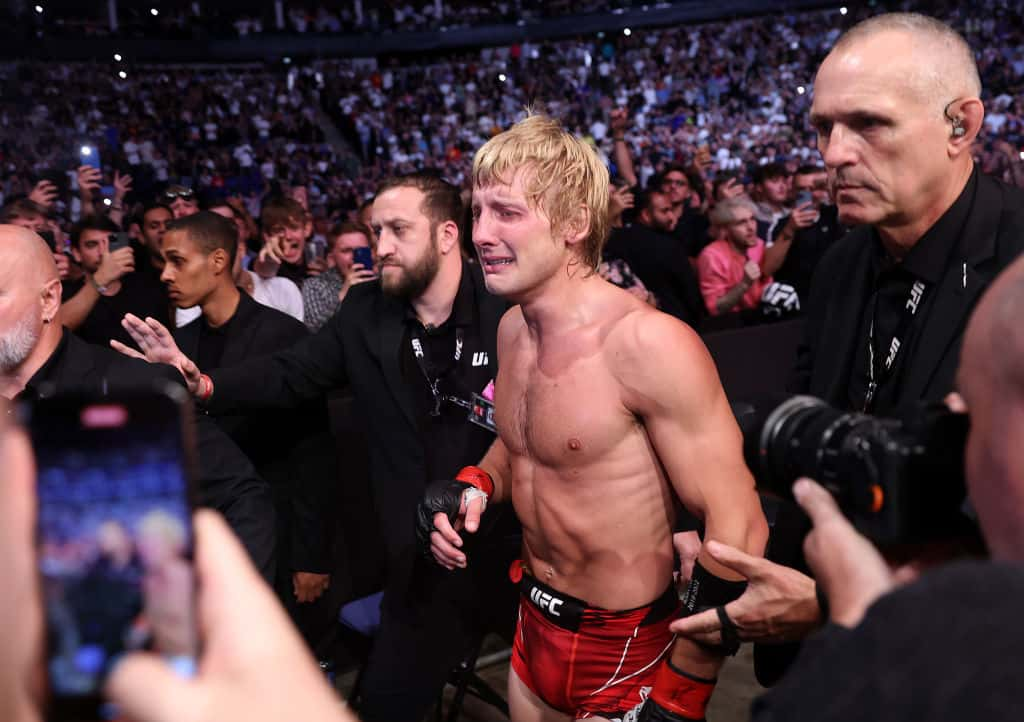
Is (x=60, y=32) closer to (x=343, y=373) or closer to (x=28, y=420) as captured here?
(x=343, y=373)

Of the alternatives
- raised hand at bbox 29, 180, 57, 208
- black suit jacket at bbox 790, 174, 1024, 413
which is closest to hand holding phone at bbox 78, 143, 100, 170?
raised hand at bbox 29, 180, 57, 208

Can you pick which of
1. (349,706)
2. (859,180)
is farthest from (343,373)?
(859,180)

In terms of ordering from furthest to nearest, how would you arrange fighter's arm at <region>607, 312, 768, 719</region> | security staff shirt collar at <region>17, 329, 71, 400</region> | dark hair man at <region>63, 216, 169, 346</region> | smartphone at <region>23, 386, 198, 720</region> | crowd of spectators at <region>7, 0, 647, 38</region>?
crowd of spectators at <region>7, 0, 647, 38</region> → dark hair man at <region>63, 216, 169, 346</region> → security staff shirt collar at <region>17, 329, 71, 400</region> → fighter's arm at <region>607, 312, 768, 719</region> → smartphone at <region>23, 386, 198, 720</region>

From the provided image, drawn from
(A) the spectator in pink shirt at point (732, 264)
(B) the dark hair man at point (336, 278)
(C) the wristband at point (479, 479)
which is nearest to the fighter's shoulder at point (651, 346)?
(C) the wristband at point (479, 479)

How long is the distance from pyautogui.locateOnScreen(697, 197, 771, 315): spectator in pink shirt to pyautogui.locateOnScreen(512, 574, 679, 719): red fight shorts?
3.95 meters

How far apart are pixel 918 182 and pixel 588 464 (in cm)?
95

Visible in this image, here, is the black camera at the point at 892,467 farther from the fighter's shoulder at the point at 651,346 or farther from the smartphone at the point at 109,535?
the fighter's shoulder at the point at 651,346

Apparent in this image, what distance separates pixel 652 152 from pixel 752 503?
1811cm

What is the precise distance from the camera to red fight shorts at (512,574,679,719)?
2.32 meters

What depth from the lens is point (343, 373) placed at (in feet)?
11.8

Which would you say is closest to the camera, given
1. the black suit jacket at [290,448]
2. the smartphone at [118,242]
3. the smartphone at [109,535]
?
the smartphone at [109,535]

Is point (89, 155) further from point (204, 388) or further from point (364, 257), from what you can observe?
point (204, 388)

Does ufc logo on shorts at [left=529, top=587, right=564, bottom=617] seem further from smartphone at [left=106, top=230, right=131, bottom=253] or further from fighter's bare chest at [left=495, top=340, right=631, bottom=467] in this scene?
smartphone at [left=106, top=230, right=131, bottom=253]

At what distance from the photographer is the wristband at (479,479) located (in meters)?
2.61
